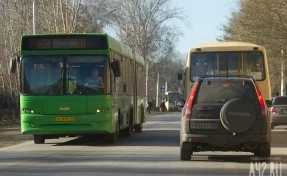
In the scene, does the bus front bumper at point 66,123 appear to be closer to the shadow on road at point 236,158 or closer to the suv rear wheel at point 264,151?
the shadow on road at point 236,158

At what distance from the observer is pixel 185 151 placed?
15.5m

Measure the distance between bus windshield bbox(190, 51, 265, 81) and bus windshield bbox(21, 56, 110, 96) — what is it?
4112 millimetres

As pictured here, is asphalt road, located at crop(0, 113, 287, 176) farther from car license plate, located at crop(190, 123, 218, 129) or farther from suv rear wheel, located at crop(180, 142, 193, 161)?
car license plate, located at crop(190, 123, 218, 129)

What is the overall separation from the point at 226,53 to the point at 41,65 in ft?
21.1

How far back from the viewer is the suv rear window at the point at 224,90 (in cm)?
1509

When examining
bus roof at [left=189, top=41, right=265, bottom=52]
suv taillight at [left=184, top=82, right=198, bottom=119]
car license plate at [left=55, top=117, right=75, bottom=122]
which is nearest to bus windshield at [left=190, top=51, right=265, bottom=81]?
bus roof at [left=189, top=41, right=265, bottom=52]

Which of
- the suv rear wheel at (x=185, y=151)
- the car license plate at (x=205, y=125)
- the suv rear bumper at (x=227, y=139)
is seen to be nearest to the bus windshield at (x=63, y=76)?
the suv rear wheel at (x=185, y=151)

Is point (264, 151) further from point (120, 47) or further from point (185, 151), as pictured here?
point (120, 47)

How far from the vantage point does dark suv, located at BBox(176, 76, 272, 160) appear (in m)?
14.7

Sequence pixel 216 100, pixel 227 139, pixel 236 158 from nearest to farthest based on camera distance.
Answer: pixel 227 139
pixel 216 100
pixel 236 158

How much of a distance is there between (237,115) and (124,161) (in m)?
2.93

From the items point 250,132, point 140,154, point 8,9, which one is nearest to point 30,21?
point 8,9

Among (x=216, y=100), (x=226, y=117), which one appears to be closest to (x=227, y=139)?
(x=226, y=117)

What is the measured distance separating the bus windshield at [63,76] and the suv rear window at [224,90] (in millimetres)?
5501
